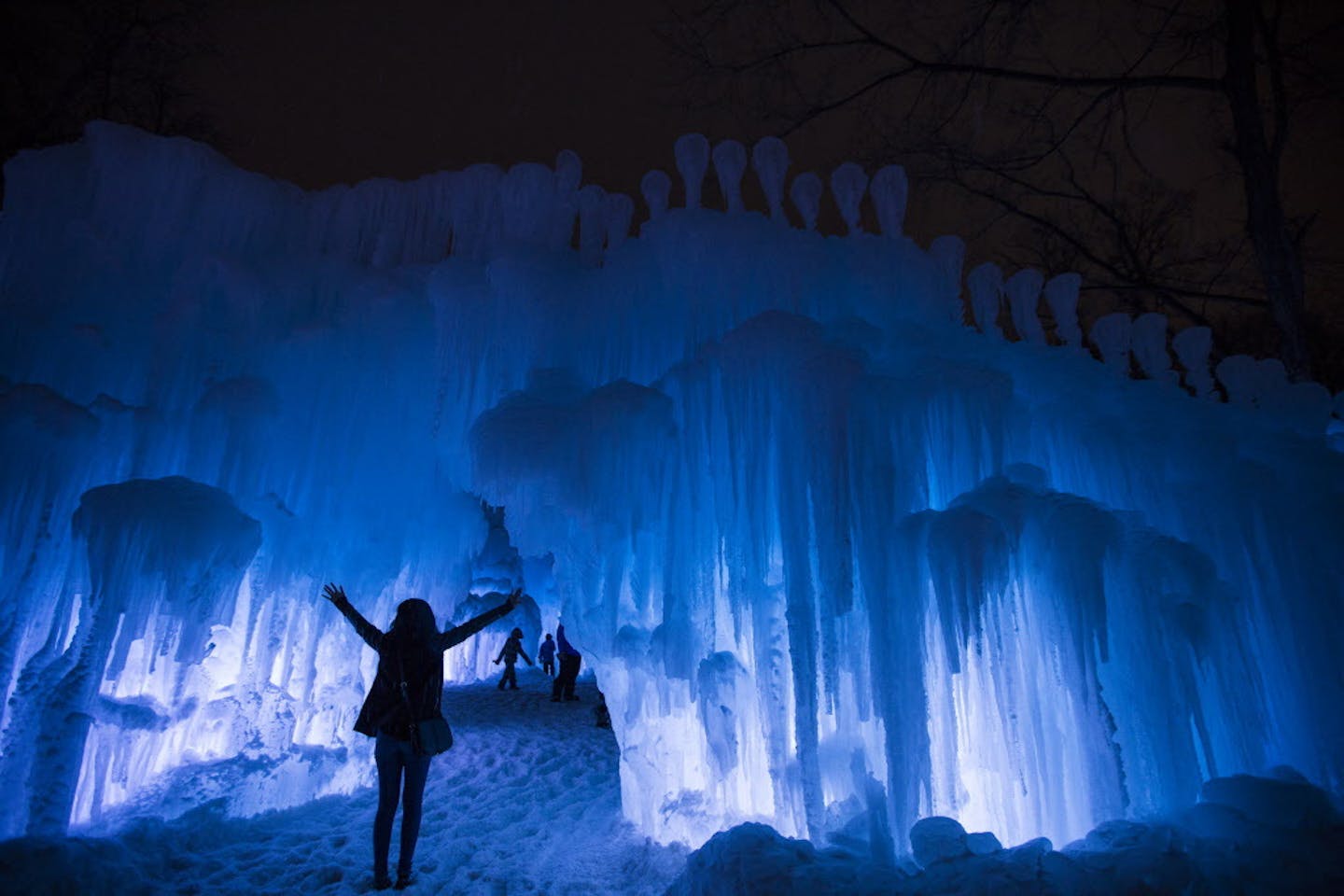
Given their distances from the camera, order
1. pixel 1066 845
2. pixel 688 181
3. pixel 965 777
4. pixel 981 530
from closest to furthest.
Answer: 1. pixel 1066 845
2. pixel 981 530
3. pixel 965 777
4. pixel 688 181

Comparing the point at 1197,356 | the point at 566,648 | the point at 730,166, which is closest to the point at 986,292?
the point at 1197,356

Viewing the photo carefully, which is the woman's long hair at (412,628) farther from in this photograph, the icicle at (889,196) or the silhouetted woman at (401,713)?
the icicle at (889,196)

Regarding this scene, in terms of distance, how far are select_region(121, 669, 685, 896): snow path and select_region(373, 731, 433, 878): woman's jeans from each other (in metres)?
0.29

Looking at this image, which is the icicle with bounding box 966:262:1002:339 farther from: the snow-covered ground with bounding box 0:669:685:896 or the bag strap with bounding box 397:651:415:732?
the bag strap with bounding box 397:651:415:732

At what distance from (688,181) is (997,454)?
10.5 ft

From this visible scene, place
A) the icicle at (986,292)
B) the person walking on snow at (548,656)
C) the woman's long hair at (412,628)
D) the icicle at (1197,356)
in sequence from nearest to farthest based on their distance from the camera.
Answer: the woman's long hair at (412,628) → the icicle at (1197,356) → the icicle at (986,292) → the person walking on snow at (548,656)

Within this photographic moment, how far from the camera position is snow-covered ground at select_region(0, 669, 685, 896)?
4.59 m

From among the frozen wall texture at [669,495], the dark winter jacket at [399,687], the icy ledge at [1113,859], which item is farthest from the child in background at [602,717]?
the icy ledge at [1113,859]

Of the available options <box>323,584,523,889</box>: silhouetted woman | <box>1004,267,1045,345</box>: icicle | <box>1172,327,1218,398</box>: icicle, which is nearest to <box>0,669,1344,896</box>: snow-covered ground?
<box>323,584,523,889</box>: silhouetted woman

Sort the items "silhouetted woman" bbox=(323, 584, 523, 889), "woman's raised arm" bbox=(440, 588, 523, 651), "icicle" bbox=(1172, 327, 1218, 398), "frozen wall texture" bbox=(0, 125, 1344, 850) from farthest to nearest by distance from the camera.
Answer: "icicle" bbox=(1172, 327, 1218, 398) < "woman's raised arm" bbox=(440, 588, 523, 651) < "silhouetted woman" bbox=(323, 584, 523, 889) < "frozen wall texture" bbox=(0, 125, 1344, 850)

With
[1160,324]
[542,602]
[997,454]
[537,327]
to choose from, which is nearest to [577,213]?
[537,327]

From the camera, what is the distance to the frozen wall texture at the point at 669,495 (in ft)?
14.0

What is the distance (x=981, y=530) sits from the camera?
4.06m

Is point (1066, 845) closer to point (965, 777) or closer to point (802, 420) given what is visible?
point (965, 777)
